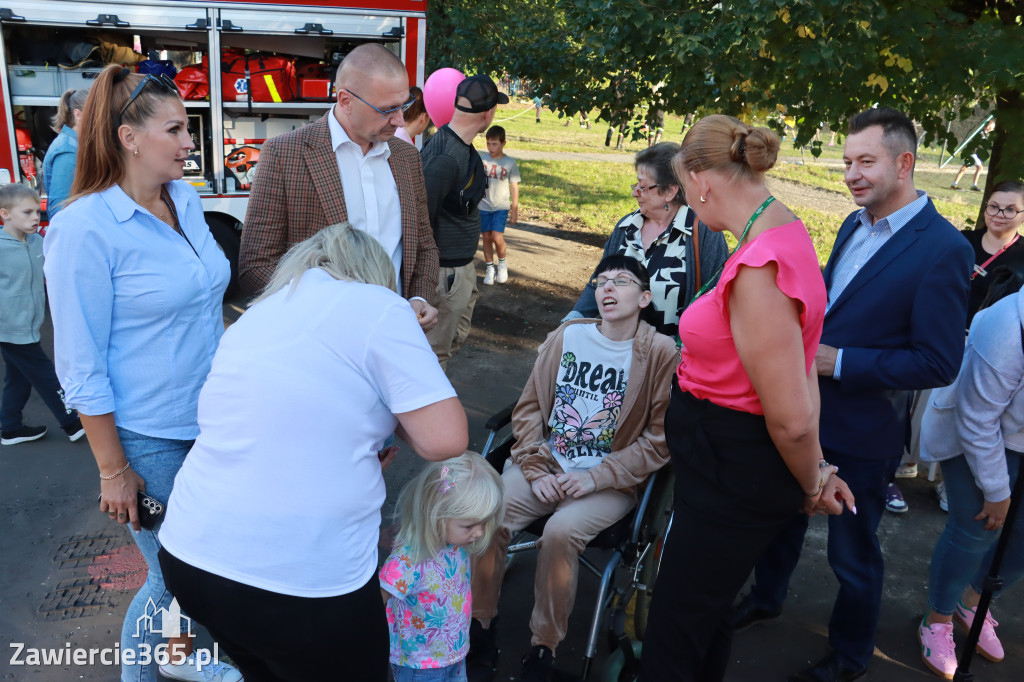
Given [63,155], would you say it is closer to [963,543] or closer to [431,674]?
[431,674]

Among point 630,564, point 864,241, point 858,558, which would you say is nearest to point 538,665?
point 630,564

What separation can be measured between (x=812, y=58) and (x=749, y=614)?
122 inches

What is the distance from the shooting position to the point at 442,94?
4.30 m

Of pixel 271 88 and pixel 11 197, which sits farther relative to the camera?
pixel 271 88

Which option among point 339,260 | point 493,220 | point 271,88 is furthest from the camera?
point 493,220

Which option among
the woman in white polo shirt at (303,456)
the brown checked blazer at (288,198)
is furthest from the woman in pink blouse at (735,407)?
the brown checked blazer at (288,198)

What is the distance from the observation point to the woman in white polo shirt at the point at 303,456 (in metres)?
1.67

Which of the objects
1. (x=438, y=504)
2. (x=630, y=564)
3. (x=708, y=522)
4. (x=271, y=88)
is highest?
(x=271, y=88)

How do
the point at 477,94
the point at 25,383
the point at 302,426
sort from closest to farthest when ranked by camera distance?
the point at 302,426
the point at 477,94
the point at 25,383

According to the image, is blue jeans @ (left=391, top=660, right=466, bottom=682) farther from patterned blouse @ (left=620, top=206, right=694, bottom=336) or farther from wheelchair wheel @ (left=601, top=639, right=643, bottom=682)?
patterned blouse @ (left=620, top=206, right=694, bottom=336)

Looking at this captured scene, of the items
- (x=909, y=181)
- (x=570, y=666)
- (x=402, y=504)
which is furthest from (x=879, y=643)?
(x=402, y=504)

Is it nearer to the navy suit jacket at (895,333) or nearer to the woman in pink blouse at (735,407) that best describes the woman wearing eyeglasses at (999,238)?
the navy suit jacket at (895,333)

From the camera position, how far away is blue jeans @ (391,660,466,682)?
2.42 m

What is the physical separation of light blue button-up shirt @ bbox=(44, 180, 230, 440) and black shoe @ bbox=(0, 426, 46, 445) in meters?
2.88
